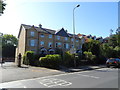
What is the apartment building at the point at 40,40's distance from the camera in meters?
28.6

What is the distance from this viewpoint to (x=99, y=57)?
2469 centimetres

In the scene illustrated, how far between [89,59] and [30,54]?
12.0 m

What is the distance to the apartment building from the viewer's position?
93.9 ft

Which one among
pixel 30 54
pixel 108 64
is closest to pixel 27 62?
pixel 30 54

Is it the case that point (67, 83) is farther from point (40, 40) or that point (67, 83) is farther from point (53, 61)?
point (40, 40)

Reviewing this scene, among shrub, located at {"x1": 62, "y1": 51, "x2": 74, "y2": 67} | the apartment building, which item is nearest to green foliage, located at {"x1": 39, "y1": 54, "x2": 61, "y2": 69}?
shrub, located at {"x1": 62, "y1": 51, "x2": 74, "y2": 67}

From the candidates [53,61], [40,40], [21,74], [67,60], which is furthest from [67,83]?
[40,40]

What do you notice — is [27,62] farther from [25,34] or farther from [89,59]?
[89,59]

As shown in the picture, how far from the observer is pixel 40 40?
1208 inches

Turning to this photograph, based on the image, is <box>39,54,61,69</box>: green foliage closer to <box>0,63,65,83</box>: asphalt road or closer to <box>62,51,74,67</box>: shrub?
<box>62,51,74,67</box>: shrub

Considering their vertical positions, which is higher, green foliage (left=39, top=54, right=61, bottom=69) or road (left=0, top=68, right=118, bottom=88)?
green foliage (left=39, top=54, right=61, bottom=69)

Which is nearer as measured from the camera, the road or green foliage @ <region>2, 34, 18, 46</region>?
the road

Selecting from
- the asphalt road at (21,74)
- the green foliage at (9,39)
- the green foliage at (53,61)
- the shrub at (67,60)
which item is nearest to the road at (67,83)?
the asphalt road at (21,74)

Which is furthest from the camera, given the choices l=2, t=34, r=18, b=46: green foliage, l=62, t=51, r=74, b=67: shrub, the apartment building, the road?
l=2, t=34, r=18, b=46: green foliage
